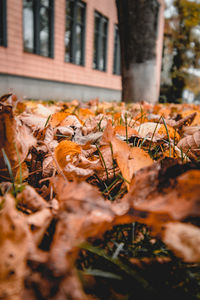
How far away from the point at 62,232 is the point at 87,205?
0.07 m

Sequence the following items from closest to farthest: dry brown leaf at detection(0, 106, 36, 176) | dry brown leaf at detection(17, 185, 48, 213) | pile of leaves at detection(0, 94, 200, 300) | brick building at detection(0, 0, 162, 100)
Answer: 1. pile of leaves at detection(0, 94, 200, 300)
2. dry brown leaf at detection(17, 185, 48, 213)
3. dry brown leaf at detection(0, 106, 36, 176)
4. brick building at detection(0, 0, 162, 100)

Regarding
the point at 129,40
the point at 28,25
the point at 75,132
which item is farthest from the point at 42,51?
the point at 75,132

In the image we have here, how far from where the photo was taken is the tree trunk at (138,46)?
4.47m

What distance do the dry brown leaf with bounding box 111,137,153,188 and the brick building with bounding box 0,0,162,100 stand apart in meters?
6.20

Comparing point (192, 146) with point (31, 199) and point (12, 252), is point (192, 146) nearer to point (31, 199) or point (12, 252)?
point (31, 199)

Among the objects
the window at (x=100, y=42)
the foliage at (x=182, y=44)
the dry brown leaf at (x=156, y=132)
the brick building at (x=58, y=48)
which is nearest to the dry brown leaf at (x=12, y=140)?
the dry brown leaf at (x=156, y=132)

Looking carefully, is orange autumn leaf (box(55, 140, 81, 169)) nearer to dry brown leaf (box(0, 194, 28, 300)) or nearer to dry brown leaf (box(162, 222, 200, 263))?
dry brown leaf (box(0, 194, 28, 300))

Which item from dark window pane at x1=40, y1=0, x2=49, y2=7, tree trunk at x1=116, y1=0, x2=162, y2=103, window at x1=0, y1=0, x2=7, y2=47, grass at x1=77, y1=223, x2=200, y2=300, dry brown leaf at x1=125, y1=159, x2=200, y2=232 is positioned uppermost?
dark window pane at x1=40, y1=0, x2=49, y2=7

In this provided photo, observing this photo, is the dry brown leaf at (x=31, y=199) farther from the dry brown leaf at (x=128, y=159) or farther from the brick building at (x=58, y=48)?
the brick building at (x=58, y=48)

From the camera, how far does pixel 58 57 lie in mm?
9477

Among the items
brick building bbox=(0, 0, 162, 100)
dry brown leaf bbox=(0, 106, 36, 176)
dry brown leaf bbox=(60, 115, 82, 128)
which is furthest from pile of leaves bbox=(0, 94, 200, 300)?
brick building bbox=(0, 0, 162, 100)

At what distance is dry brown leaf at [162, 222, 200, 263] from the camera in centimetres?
44

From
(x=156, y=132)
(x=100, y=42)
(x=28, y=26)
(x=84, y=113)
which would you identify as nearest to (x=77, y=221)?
(x=156, y=132)

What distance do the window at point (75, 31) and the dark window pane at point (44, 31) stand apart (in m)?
1.17
